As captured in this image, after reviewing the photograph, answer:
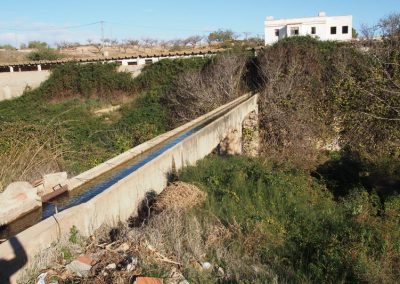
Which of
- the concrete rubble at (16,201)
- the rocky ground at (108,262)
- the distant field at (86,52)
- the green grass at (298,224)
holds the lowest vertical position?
the green grass at (298,224)

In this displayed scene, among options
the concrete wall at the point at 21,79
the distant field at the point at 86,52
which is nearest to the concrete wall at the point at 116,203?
the concrete wall at the point at 21,79

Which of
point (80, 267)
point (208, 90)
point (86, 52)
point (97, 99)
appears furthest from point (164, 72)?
point (86, 52)

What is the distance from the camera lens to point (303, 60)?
954 inches

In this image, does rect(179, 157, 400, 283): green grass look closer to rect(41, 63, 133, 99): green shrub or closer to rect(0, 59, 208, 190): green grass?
rect(0, 59, 208, 190): green grass

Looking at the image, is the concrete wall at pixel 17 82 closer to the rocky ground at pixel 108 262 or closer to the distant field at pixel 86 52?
the distant field at pixel 86 52

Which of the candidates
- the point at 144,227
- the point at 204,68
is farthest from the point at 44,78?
the point at 144,227

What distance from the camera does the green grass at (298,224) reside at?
224 inches

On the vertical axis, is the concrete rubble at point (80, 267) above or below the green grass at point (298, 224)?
above

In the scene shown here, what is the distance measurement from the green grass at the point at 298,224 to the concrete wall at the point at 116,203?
1.79 feet

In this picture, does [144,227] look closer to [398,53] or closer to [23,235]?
[23,235]

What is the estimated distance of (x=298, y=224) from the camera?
764cm

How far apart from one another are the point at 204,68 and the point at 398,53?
63.3ft

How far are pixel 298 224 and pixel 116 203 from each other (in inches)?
138

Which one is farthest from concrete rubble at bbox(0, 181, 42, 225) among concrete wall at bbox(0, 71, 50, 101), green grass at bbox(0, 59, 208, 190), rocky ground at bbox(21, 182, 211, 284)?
concrete wall at bbox(0, 71, 50, 101)
